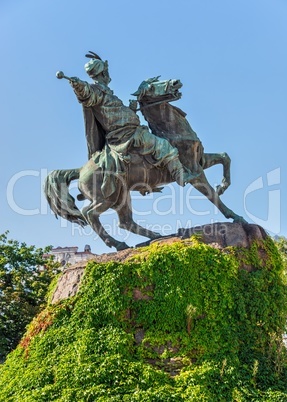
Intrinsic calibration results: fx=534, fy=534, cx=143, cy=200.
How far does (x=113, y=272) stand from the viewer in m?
8.83

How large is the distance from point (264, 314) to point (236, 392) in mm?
1736

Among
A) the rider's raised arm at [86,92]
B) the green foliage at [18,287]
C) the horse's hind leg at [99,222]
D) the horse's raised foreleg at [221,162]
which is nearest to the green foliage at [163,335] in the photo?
the horse's hind leg at [99,222]

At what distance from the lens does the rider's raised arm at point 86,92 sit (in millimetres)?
9938

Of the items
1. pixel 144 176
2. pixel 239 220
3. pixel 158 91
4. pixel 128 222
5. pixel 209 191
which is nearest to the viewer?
pixel 239 220

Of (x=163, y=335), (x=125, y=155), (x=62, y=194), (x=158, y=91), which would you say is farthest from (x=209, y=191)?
(x=163, y=335)

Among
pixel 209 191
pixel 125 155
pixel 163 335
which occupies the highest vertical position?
pixel 125 155

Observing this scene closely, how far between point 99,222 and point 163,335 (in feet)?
9.44

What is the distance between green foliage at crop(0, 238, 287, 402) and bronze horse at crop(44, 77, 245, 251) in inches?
59.0

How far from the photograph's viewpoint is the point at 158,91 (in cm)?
1098

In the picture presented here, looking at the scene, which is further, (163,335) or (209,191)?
(209,191)

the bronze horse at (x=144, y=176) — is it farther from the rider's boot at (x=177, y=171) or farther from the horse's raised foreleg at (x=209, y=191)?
the rider's boot at (x=177, y=171)

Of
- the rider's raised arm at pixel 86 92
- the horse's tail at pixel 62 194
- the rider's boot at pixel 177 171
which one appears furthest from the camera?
the horse's tail at pixel 62 194

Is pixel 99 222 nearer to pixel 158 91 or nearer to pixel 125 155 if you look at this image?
pixel 125 155

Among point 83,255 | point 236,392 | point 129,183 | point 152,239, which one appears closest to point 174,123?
point 129,183
